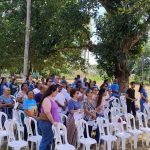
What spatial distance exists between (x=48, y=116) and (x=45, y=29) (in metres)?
11.7

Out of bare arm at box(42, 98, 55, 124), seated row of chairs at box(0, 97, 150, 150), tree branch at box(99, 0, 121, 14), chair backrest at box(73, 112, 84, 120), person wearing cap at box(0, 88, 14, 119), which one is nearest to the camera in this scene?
bare arm at box(42, 98, 55, 124)

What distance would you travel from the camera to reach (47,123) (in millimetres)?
7656

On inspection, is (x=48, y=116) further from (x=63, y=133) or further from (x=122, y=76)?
(x=122, y=76)

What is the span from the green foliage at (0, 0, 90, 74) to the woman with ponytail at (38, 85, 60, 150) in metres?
10.0

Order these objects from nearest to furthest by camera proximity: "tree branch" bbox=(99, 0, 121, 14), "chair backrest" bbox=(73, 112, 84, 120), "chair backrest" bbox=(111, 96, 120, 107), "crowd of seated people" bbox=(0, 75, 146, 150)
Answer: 1. "crowd of seated people" bbox=(0, 75, 146, 150)
2. "chair backrest" bbox=(73, 112, 84, 120)
3. "chair backrest" bbox=(111, 96, 120, 107)
4. "tree branch" bbox=(99, 0, 121, 14)

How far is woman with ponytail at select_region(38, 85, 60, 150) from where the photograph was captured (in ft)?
24.7

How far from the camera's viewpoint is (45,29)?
18.7 meters

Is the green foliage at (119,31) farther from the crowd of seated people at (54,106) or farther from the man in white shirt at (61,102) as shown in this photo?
the man in white shirt at (61,102)

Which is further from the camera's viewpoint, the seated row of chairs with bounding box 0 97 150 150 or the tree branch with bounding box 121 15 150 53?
the tree branch with bounding box 121 15 150 53

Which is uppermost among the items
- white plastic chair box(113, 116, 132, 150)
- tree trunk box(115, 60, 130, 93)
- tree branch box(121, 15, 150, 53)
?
tree branch box(121, 15, 150, 53)

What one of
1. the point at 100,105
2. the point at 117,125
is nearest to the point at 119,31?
the point at 100,105

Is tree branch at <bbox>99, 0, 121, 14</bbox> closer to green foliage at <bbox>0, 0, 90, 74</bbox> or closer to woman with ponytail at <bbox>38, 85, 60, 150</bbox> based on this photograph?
green foliage at <bbox>0, 0, 90, 74</bbox>

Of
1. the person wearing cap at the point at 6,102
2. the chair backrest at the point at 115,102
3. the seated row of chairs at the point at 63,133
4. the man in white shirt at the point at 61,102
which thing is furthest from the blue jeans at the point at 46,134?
the chair backrest at the point at 115,102

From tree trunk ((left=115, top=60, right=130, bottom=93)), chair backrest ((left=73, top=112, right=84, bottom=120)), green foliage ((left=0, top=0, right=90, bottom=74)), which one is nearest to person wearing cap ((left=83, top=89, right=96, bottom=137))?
chair backrest ((left=73, top=112, right=84, bottom=120))
